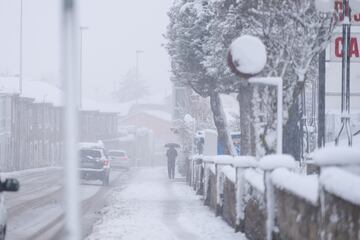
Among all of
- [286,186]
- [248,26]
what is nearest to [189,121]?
[248,26]

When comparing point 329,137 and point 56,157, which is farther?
point 56,157

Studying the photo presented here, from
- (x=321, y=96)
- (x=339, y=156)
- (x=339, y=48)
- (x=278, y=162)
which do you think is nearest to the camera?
(x=339, y=156)

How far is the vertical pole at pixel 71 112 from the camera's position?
244cm

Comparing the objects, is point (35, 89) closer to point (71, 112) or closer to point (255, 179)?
point (255, 179)

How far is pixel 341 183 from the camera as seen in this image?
5.04m

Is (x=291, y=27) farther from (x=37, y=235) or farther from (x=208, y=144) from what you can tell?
(x=208, y=144)

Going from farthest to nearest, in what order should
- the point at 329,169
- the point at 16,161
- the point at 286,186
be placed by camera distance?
the point at 16,161
the point at 286,186
the point at 329,169

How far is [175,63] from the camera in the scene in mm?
28125

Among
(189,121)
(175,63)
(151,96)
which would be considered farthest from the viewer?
(151,96)

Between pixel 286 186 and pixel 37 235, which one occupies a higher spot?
pixel 286 186

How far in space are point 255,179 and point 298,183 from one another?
3169 millimetres

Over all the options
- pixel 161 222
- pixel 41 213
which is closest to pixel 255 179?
pixel 161 222

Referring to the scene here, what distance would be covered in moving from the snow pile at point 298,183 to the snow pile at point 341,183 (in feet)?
2.75

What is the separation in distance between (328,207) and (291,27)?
8146 millimetres
